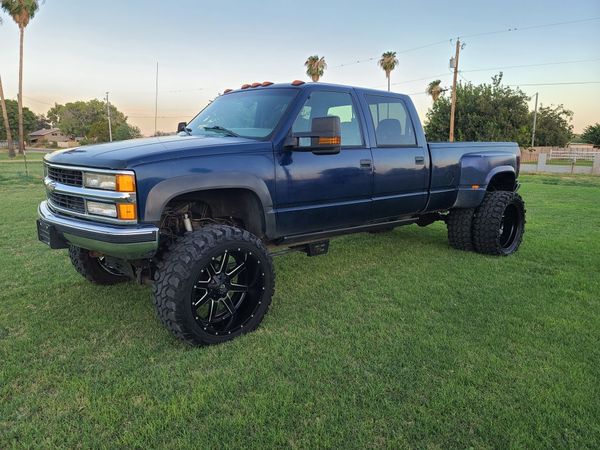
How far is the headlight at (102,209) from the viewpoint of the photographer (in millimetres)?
2980

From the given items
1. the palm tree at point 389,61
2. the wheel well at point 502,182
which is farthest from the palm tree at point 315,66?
the wheel well at point 502,182

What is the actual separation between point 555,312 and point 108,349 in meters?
3.62

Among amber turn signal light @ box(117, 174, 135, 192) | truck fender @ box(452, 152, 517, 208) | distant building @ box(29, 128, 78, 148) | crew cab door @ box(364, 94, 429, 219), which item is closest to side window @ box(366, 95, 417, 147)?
crew cab door @ box(364, 94, 429, 219)

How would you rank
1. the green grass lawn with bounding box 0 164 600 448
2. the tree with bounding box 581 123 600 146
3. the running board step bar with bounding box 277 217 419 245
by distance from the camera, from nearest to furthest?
the green grass lawn with bounding box 0 164 600 448, the running board step bar with bounding box 277 217 419 245, the tree with bounding box 581 123 600 146

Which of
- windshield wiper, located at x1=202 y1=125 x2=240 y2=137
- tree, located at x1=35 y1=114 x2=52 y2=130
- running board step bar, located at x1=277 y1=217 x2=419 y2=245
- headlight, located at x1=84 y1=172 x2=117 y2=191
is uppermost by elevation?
tree, located at x1=35 y1=114 x2=52 y2=130

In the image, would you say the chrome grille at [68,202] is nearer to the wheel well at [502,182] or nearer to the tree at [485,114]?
the wheel well at [502,182]

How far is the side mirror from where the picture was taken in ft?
11.5

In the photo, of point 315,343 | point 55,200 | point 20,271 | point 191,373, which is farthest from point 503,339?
point 20,271

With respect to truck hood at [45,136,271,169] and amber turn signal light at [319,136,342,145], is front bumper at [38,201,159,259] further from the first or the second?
amber turn signal light at [319,136,342,145]

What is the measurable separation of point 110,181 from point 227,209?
1064mm

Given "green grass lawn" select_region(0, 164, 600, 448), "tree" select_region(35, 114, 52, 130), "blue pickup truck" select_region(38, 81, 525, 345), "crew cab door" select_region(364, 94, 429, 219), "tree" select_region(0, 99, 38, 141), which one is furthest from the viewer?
"tree" select_region(35, 114, 52, 130)

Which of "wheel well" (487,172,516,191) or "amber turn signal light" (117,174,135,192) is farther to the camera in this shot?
"wheel well" (487,172,516,191)

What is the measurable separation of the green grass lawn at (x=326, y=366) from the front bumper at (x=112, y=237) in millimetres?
725

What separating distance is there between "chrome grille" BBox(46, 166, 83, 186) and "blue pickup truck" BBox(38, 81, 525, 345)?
1cm
